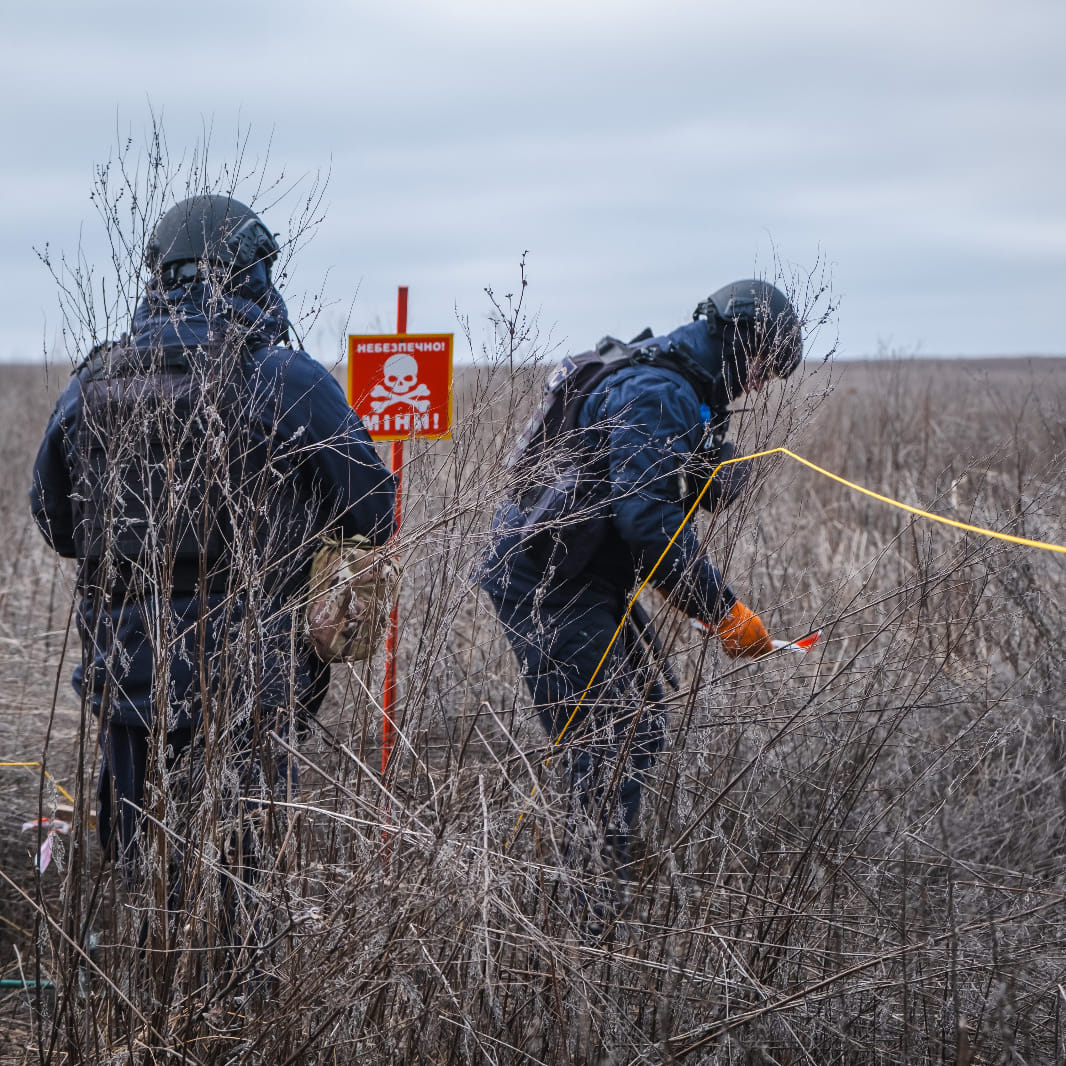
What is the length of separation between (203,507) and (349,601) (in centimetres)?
34

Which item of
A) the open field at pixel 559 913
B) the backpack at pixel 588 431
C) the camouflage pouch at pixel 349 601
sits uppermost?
the backpack at pixel 588 431

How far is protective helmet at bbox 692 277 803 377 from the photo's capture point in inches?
100

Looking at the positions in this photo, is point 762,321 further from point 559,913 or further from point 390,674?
point 559,913

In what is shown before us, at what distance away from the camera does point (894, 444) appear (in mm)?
8547

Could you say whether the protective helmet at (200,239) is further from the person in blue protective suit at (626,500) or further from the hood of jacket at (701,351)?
the hood of jacket at (701,351)

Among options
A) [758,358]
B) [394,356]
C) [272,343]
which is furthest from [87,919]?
[394,356]

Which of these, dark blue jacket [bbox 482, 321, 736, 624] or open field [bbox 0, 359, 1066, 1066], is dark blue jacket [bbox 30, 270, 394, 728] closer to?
open field [bbox 0, 359, 1066, 1066]

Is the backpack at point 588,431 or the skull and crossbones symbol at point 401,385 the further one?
the skull and crossbones symbol at point 401,385

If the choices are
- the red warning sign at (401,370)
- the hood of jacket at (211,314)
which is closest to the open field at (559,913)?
the hood of jacket at (211,314)

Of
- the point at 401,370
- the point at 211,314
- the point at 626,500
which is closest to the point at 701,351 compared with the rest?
the point at 626,500

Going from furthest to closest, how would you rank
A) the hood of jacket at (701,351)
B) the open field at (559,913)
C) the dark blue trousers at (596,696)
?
the hood of jacket at (701,351) < the dark blue trousers at (596,696) < the open field at (559,913)

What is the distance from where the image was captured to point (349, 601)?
2.38 m

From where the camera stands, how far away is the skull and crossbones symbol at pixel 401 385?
3830 mm

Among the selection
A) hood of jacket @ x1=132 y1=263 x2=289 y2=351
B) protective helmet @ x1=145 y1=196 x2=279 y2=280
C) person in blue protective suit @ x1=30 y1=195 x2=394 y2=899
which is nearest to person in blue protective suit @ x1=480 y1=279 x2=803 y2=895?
person in blue protective suit @ x1=30 y1=195 x2=394 y2=899
